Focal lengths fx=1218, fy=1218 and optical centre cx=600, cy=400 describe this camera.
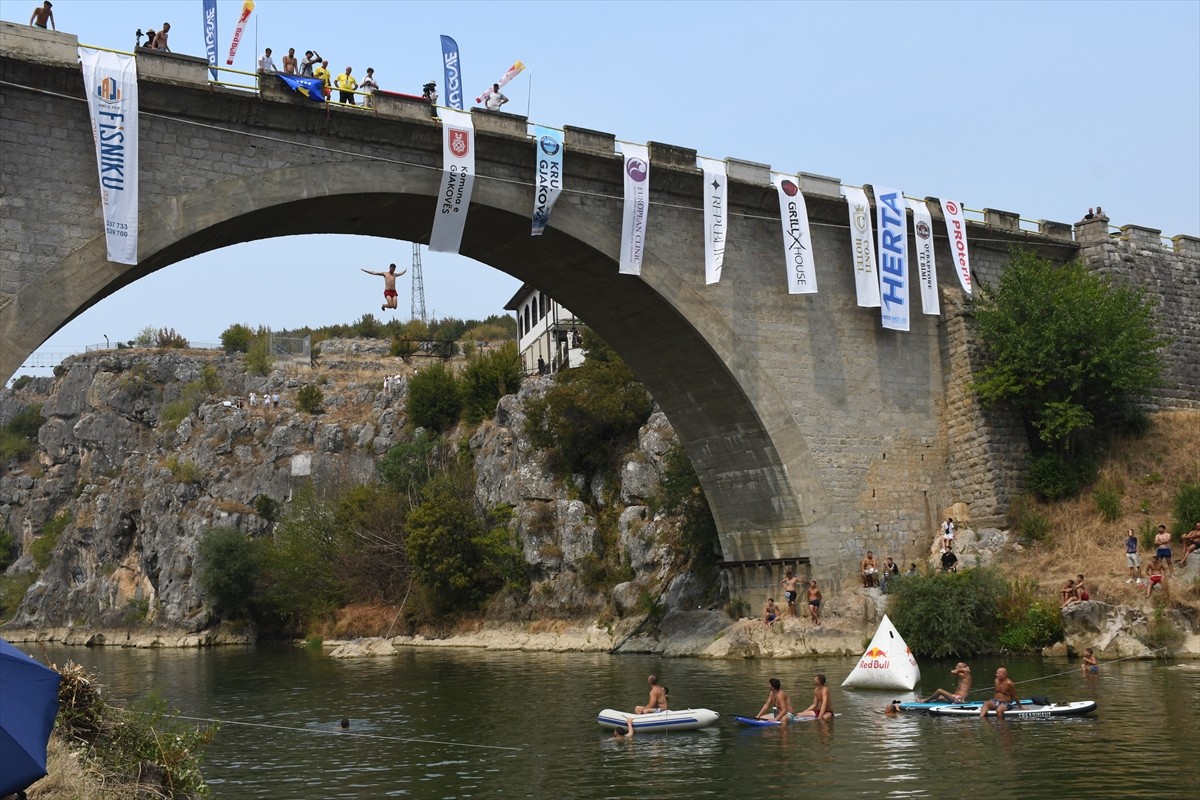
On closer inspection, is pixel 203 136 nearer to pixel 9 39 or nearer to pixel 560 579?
pixel 9 39

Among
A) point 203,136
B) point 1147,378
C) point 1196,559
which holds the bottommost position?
point 1196,559

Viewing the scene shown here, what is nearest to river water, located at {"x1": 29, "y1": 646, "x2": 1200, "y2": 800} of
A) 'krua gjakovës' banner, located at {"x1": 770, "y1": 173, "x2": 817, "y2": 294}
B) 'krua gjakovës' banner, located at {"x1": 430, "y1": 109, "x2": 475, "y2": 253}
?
'krua gjakovës' banner, located at {"x1": 770, "y1": 173, "x2": 817, "y2": 294}

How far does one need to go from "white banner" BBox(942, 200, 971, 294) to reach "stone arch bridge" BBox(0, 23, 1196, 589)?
2.09ft

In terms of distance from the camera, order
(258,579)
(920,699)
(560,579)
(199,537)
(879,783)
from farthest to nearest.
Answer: (199,537) → (258,579) → (560,579) → (920,699) → (879,783)

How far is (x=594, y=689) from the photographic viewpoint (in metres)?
23.7

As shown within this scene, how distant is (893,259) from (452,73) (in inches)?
466

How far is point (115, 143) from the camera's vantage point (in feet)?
66.8

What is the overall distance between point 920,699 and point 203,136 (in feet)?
51.3

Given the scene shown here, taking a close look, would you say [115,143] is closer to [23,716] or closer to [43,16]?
[43,16]

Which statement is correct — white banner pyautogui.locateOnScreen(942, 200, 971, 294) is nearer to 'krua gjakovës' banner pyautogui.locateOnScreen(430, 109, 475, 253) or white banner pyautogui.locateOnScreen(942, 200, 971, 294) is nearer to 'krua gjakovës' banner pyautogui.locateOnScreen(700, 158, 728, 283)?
'krua gjakovës' banner pyautogui.locateOnScreen(700, 158, 728, 283)

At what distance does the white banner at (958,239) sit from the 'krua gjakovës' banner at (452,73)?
13.0 meters

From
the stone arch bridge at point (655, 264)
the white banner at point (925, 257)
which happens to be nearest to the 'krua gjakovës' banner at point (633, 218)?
the stone arch bridge at point (655, 264)

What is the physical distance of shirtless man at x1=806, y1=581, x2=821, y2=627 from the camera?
27328 mm

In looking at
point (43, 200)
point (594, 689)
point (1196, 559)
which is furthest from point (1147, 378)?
point (43, 200)
